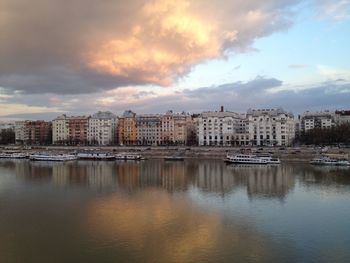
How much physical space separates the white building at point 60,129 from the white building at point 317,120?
45351mm

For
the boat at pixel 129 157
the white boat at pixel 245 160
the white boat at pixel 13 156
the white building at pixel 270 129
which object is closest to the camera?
the white boat at pixel 245 160

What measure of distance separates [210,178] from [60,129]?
6245 centimetres

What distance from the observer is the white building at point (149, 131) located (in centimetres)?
8044

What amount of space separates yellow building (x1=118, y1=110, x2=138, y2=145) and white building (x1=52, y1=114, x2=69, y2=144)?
11965mm

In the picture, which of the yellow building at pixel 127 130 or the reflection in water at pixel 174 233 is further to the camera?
the yellow building at pixel 127 130

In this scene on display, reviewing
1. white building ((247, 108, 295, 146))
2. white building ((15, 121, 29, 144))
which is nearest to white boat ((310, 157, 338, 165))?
white building ((247, 108, 295, 146))

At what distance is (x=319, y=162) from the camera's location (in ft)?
141

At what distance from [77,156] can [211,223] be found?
41.8m

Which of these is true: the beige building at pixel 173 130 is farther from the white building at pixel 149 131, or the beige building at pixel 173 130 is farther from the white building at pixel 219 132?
the white building at pixel 219 132

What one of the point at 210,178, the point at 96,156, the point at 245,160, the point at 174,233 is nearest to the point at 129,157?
the point at 96,156

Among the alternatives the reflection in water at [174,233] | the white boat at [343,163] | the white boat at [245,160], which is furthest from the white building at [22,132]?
the reflection in water at [174,233]

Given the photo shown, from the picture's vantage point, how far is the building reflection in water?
27266 millimetres

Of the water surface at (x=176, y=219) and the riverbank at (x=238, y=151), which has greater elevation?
the riverbank at (x=238, y=151)

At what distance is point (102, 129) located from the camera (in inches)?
3307
